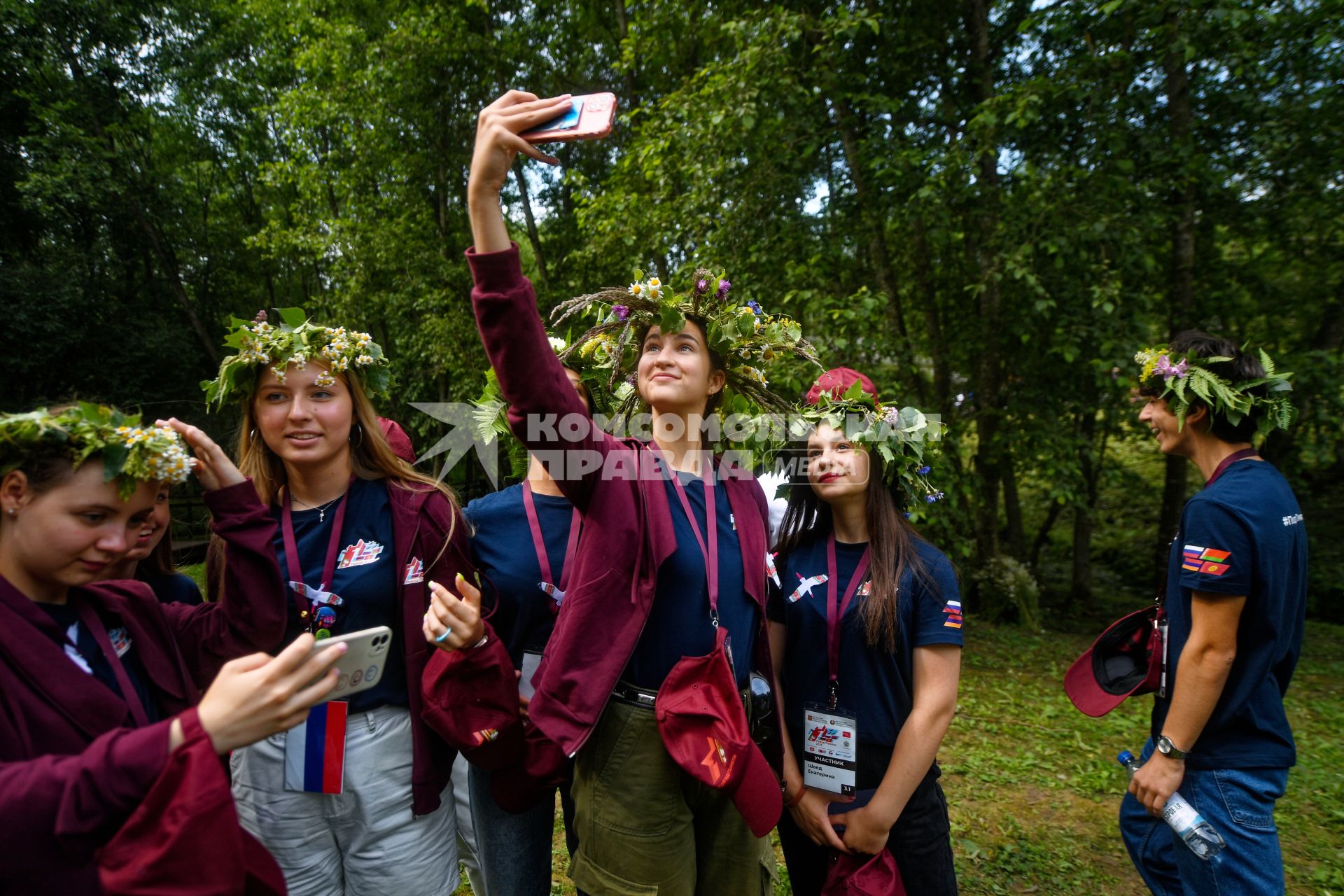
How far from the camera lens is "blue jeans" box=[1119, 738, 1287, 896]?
7.61 ft

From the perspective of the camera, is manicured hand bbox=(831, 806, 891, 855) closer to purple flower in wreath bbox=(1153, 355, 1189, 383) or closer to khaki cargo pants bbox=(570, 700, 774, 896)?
khaki cargo pants bbox=(570, 700, 774, 896)

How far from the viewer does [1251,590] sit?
94.7 inches

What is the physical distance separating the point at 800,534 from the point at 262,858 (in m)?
1.96

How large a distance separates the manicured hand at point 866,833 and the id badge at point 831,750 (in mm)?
77

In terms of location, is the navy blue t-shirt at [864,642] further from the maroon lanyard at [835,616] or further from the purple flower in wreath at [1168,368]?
the purple flower in wreath at [1168,368]

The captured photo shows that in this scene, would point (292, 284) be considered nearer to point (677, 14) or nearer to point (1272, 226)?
point (677, 14)

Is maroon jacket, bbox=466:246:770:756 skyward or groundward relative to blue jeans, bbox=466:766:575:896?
skyward

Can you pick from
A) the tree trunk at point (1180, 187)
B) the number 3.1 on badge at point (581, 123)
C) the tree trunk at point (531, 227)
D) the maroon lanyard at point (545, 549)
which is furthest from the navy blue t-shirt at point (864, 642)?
the tree trunk at point (531, 227)

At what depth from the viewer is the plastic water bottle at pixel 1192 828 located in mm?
2367

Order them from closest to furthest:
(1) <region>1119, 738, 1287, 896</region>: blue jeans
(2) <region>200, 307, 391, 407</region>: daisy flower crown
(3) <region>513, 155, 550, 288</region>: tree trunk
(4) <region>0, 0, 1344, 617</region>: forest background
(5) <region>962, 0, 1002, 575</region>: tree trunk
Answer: (1) <region>1119, 738, 1287, 896</region>: blue jeans
(2) <region>200, 307, 391, 407</region>: daisy flower crown
(4) <region>0, 0, 1344, 617</region>: forest background
(5) <region>962, 0, 1002, 575</region>: tree trunk
(3) <region>513, 155, 550, 288</region>: tree trunk

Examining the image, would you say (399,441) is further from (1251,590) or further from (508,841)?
(1251,590)

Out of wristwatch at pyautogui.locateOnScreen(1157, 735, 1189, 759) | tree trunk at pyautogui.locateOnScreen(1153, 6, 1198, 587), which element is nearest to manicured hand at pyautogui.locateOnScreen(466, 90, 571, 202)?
wristwatch at pyautogui.locateOnScreen(1157, 735, 1189, 759)

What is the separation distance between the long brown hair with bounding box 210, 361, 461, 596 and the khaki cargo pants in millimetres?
851

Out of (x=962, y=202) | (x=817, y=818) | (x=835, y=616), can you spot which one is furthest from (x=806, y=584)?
(x=962, y=202)
